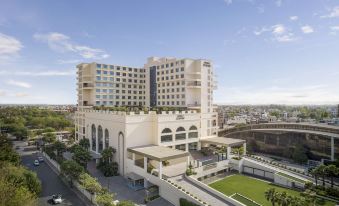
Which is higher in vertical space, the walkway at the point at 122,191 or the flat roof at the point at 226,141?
the flat roof at the point at 226,141

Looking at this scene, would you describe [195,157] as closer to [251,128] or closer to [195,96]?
[195,96]

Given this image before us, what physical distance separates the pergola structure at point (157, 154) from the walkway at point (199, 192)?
3766mm

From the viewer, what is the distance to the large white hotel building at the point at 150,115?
47.9 meters

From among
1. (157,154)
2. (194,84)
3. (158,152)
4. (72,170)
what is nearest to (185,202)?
(157,154)

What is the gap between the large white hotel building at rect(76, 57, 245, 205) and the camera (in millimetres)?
47875

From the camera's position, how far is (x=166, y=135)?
55688 millimetres

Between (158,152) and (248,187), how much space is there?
18.5m

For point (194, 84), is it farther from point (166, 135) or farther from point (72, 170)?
point (72, 170)

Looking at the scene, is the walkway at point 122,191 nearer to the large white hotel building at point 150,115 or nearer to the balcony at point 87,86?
the large white hotel building at point 150,115

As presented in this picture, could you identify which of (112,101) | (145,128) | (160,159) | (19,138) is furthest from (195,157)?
(19,138)

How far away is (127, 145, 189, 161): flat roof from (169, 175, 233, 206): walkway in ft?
13.5

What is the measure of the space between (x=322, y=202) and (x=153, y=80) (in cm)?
6004

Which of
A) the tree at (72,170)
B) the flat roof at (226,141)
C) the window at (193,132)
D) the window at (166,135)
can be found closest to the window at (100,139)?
the tree at (72,170)

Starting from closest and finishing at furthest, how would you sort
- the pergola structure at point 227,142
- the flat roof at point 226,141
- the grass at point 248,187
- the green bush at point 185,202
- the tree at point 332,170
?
the green bush at point 185,202
the grass at point 248,187
the tree at point 332,170
the pergola structure at point 227,142
the flat roof at point 226,141
